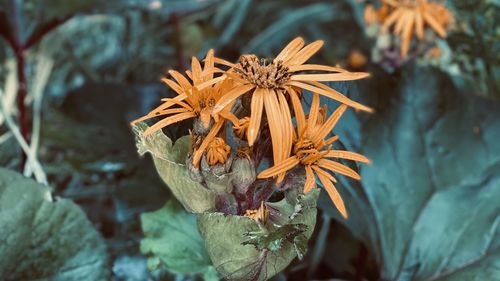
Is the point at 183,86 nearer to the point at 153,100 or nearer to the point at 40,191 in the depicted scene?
the point at 40,191

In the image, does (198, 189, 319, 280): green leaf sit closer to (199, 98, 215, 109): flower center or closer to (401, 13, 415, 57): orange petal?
(199, 98, 215, 109): flower center

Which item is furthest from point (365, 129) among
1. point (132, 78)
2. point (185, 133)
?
point (132, 78)

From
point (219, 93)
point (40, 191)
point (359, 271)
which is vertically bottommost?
point (359, 271)

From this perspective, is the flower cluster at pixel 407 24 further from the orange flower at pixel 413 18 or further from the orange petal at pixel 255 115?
the orange petal at pixel 255 115

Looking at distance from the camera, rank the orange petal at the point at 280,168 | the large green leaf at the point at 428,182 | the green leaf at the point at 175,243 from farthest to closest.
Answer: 1. the large green leaf at the point at 428,182
2. the green leaf at the point at 175,243
3. the orange petal at the point at 280,168

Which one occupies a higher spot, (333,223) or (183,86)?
(183,86)

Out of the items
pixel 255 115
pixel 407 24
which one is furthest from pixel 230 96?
pixel 407 24

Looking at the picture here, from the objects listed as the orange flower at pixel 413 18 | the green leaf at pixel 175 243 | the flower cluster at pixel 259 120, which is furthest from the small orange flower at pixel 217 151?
the orange flower at pixel 413 18

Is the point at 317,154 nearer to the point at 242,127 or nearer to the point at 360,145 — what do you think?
the point at 242,127
